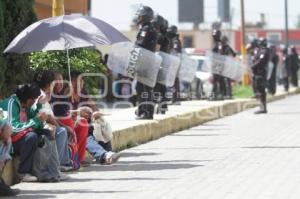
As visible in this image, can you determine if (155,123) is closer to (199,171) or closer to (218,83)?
(199,171)

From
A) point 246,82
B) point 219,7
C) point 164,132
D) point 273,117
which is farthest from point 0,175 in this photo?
point 219,7

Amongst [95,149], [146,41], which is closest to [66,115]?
[95,149]

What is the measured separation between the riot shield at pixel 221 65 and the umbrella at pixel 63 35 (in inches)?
560

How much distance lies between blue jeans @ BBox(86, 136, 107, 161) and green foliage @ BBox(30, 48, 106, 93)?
3.95ft

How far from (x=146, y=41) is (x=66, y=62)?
10.5ft

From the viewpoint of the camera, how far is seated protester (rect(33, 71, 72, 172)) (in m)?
10.7

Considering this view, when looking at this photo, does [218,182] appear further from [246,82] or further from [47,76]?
[246,82]

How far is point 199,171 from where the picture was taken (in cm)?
1148

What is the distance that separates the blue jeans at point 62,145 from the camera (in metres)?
11.0

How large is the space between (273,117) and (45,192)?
492 inches

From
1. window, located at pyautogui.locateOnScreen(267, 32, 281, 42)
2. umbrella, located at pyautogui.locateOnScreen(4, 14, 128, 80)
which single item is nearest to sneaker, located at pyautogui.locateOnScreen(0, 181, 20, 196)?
umbrella, located at pyautogui.locateOnScreen(4, 14, 128, 80)

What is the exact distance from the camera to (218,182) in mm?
10391

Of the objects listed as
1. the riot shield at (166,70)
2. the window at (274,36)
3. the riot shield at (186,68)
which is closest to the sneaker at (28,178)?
the riot shield at (166,70)

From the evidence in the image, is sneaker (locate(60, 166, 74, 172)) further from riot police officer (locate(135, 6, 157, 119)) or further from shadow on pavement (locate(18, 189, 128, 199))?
riot police officer (locate(135, 6, 157, 119))
